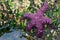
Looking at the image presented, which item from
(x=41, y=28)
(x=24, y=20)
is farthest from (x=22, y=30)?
(x=41, y=28)

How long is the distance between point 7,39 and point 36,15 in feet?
1.49

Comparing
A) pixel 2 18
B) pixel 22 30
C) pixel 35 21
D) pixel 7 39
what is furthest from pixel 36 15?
pixel 2 18


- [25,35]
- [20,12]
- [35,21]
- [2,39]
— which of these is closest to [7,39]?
[2,39]

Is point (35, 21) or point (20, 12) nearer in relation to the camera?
point (35, 21)

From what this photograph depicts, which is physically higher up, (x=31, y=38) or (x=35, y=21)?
(x=35, y=21)

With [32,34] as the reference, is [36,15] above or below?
above

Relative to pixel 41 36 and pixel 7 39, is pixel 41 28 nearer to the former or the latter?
pixel 41 36

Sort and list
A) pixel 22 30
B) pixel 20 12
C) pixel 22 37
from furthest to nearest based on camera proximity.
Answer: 1. pixel 20 12
2. pixel 22 30
3. pixel 22 37

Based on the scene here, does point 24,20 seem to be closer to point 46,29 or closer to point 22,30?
point 22,30

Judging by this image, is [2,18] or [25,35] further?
[2,18]

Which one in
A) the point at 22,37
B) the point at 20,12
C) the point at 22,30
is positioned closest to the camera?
the point at 22,37

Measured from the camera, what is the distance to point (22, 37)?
97.6 inches

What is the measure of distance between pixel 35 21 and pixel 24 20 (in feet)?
1.03

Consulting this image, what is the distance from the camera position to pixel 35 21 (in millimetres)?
2543
